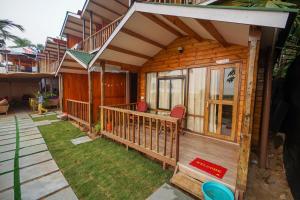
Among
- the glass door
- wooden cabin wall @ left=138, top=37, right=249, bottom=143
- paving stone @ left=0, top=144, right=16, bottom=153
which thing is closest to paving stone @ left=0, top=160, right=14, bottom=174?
paving stone @ left=0, top=144, right=16, bottom=153

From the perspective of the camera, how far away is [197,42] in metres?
4.36

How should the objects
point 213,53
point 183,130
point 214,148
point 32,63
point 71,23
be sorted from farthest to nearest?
point 32,63, point 71,23, point 183,130, point 213,53, point 214,148

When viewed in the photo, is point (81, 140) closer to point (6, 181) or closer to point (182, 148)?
point (6, 181)

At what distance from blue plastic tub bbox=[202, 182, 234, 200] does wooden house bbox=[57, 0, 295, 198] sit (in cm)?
15

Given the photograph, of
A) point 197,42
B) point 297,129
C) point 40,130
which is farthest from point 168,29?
point 40,130

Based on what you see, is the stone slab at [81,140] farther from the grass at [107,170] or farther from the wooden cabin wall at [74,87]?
the wooden cabin wall at [74,87]

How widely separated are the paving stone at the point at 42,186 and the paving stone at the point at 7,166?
886 mm

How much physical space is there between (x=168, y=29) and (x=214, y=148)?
325 cm

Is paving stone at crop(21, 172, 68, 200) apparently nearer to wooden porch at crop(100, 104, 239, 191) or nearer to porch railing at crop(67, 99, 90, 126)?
wooden porch at crop(100, 104, 239, 191)

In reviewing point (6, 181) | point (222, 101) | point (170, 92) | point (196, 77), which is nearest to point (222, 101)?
point (222, 101)

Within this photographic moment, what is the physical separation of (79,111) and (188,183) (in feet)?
19.7

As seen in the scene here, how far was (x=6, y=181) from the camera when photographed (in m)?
2.76

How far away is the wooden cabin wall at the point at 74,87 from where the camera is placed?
8328 millimetres

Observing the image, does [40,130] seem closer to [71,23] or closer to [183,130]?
[183,130]
